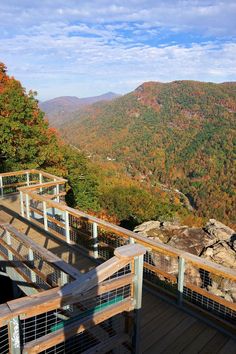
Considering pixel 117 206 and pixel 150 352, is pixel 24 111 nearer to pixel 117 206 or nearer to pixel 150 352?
pixel 150 352

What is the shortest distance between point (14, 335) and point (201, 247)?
42.8ft

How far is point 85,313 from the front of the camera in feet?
8.97

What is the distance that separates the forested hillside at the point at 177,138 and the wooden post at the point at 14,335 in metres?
80.1

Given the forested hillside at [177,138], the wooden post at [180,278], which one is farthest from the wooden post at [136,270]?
the forested hillside at [177,138]

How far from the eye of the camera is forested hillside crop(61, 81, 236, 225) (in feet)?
333

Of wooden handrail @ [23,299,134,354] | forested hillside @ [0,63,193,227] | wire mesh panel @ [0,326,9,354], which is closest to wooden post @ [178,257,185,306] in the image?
wooden handrail @ [23,299,134,354]

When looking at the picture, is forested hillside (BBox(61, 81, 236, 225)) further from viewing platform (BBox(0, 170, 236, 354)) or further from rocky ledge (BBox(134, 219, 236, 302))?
viewing platform (BBox(0, 170, 236, 354))

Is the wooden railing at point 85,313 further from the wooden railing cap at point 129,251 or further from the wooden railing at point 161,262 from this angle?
the wooden railing at point 161,262

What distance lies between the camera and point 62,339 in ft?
8.26

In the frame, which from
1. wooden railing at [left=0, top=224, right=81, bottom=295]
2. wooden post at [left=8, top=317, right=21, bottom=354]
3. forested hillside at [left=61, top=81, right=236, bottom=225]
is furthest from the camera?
forested hillside at [left=61, top=81, right=236, bottom=225]

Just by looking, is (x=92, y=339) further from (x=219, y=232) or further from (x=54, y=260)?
(x=219, y=232)

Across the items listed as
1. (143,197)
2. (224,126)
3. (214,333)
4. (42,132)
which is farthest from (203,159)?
(214,333)

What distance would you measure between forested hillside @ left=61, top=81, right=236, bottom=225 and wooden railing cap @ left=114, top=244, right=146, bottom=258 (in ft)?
260

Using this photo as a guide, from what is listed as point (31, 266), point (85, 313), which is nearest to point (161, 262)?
point (31, 266)
